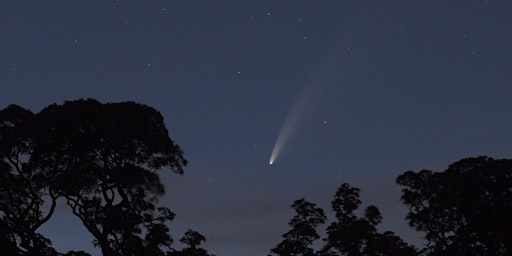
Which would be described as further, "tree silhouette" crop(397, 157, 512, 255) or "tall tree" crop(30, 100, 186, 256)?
"tree silhouette" crop(397, 157, 512, 255)

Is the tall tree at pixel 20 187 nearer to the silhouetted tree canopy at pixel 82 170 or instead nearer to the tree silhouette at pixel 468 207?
the silhouetted tree canopy at pixel 82 170

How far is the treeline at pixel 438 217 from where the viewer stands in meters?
44.8

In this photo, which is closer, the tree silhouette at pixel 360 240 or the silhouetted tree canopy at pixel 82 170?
the silhouetted tree canopy at pixel 82 170

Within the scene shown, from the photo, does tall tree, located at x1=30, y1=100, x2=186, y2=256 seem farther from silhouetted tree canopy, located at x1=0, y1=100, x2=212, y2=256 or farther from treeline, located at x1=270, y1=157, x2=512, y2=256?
treeline, located at x1=270, y1=157, x2=512, y2=256

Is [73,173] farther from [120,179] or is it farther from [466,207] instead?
[466,207]

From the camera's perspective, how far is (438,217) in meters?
48.4

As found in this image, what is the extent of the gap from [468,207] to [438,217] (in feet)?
9.94

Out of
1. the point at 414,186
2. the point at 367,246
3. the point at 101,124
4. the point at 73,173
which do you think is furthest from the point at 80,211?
the point at 414,186

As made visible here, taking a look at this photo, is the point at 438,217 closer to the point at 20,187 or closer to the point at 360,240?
the point at 360,240

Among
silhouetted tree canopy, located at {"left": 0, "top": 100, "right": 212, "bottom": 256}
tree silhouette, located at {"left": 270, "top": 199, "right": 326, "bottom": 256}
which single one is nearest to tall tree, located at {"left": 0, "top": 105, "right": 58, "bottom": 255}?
silhouetted tree canopy, located at {"left": 0, "top": 100, "right": 212, "bottom": 256}

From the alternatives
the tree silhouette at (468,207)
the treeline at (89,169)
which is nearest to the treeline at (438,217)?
the tree silhouette at (468,207)

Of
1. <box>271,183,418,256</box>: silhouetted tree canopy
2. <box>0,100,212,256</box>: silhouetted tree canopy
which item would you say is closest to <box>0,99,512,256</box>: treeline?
<box>0,100,212,256</box>: silhouetted tree canopy

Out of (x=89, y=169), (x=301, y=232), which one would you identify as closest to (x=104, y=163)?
(x=89, y=169)

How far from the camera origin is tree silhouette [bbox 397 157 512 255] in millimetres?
44531
